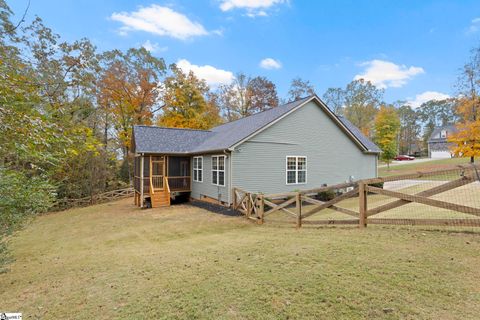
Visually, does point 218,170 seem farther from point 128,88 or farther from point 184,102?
point 184,102

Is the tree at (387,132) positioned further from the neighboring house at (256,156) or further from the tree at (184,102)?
the tree at (184,102)

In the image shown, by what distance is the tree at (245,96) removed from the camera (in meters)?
34.1

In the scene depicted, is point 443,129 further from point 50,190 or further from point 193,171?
point 50,190

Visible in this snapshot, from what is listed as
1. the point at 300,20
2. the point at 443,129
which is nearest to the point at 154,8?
the point at 300,20

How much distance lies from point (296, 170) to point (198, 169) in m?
6.23

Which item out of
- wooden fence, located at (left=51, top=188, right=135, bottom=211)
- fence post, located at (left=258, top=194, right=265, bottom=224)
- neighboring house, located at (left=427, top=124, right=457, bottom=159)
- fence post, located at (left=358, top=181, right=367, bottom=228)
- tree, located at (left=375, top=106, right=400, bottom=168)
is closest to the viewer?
fence post, located at (left=358, top=181, right=367, bottom=228)

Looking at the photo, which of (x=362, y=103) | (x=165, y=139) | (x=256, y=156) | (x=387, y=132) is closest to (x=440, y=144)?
(x=362, y=103)

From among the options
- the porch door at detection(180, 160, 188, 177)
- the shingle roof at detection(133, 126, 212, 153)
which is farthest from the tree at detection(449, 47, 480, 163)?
the porch door at detection(180, 160, 188, 177)

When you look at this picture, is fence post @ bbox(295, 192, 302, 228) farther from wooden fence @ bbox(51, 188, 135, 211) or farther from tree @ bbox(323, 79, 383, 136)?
tree @ bbox(323, 79, 383, 136)

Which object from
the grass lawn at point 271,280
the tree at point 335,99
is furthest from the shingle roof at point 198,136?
the tree at point 335,99

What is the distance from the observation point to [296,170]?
47.7ft

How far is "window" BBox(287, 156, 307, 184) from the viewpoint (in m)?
14.3

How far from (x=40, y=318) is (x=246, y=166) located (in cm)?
1034

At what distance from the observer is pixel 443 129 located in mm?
48281
